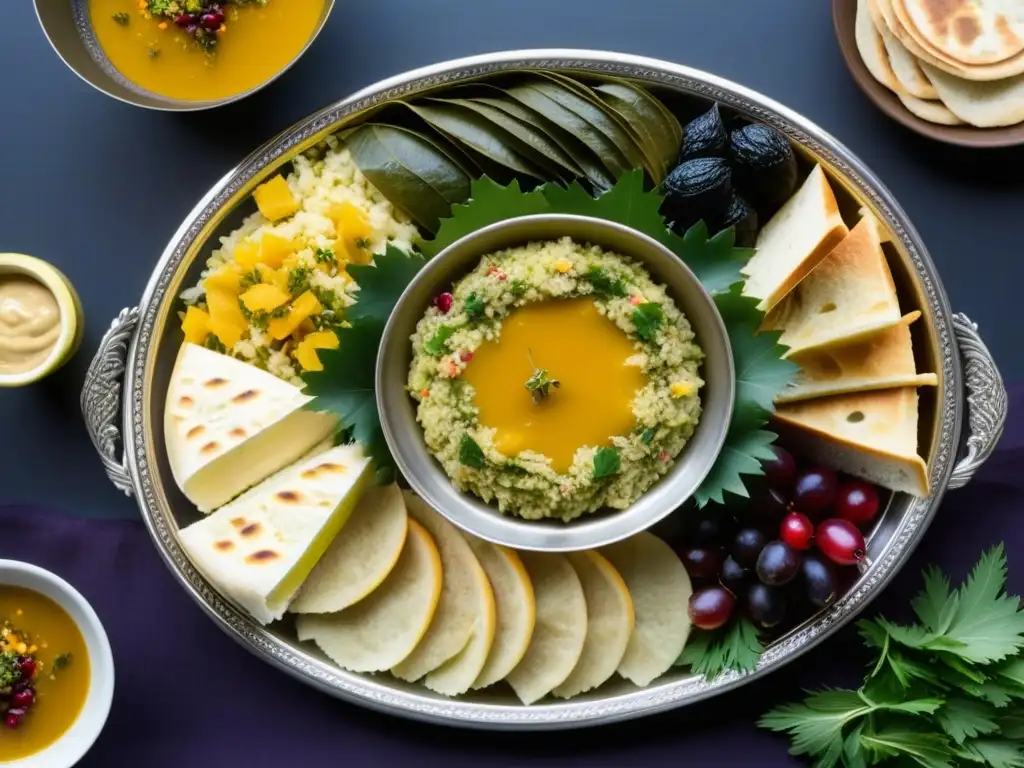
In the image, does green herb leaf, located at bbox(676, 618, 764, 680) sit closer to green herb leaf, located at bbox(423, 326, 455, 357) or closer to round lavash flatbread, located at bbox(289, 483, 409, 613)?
round lavash flatbread, located at bbox(289, 483, 409, 613)

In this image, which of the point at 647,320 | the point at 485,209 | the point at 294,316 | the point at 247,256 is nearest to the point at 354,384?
the point at 294,316

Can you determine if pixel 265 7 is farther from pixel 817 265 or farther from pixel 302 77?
pixel 817 265

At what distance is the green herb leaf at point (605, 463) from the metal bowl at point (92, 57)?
1540 mm

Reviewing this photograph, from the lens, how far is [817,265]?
2984 mm

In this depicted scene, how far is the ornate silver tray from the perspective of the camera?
304 cm

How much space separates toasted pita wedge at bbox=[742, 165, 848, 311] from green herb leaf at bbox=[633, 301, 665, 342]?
33 cm

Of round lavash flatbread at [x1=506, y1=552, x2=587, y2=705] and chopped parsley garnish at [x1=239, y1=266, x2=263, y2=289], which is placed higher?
chopped parsley garnish at [x1=239, y1=266, x2=263, y2=289]

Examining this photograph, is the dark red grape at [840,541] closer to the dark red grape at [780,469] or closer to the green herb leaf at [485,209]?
the dark red grape at [780,469]

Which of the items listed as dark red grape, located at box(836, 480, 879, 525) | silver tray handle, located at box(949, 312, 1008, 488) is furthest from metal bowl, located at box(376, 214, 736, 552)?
silver tray handle, located at box(949, 312, 1008, 488)

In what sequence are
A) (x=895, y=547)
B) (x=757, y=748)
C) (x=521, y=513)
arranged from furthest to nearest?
(x=757, y=748) < (x=895, y=547) < (x=521, y=513)

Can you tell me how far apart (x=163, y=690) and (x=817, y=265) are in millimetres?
2548

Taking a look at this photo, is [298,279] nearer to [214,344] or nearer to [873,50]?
[214,344]

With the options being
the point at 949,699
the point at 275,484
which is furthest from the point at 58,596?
the point at 949,699

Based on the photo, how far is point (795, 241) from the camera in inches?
116
